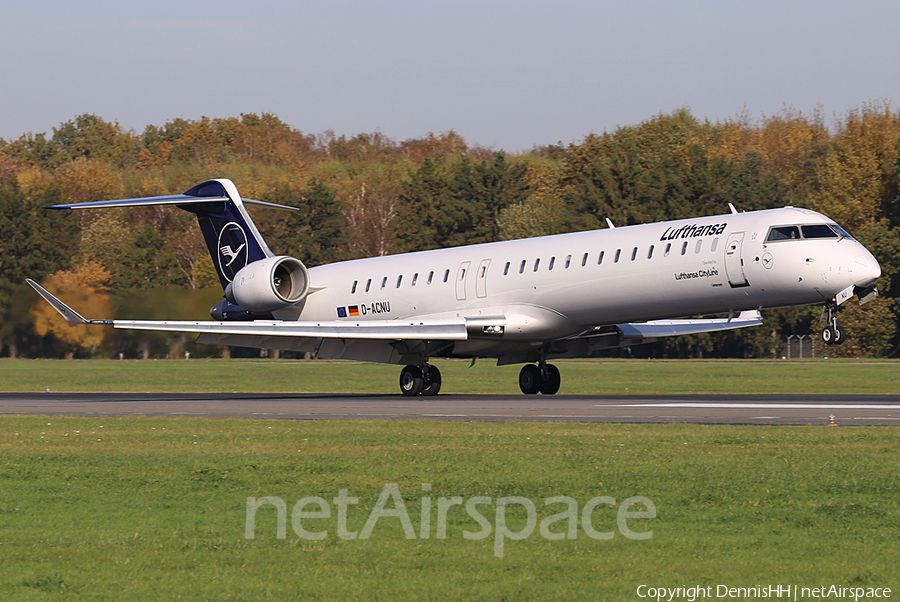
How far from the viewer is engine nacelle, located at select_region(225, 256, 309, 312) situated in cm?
3222

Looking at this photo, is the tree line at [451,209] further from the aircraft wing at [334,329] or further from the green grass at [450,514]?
the green grass at [450,514]

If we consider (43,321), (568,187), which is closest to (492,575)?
(43,321)

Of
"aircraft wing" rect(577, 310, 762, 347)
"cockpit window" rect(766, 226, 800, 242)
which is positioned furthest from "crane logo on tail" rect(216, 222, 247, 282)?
"cockpit window" rect(766, 226, 800, 242)

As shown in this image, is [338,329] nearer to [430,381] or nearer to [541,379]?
[430,381]

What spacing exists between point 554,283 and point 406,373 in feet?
16.5

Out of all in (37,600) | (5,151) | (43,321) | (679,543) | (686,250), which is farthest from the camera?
(5,151)

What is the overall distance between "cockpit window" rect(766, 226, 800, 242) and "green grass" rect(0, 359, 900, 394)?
8.03m

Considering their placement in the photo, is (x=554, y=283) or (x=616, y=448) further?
(x=554, y=283)

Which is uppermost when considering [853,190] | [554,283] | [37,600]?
[853,190]

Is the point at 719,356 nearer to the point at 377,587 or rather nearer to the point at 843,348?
the point at 843,348

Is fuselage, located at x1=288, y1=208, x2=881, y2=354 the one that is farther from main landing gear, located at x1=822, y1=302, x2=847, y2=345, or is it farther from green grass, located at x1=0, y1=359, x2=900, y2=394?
green grass, located at x1=0, y1=359, x2=900, y2=394

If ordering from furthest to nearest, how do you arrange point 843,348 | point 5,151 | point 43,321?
point 5,151 < point 843,348 < point 43,321

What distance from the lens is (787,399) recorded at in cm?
2612

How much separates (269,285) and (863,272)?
52.7 feet
